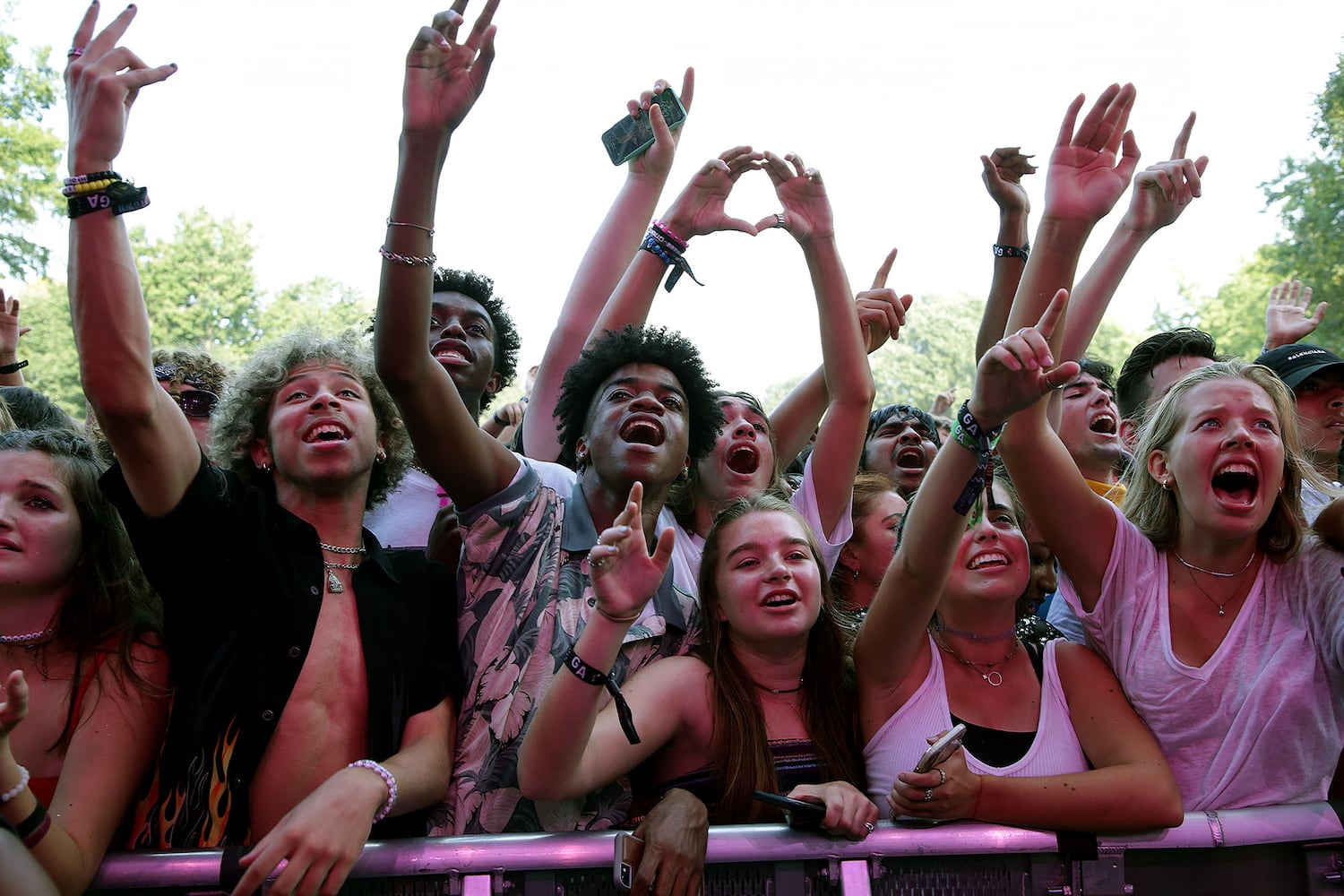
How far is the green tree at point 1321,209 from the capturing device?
20.4 m

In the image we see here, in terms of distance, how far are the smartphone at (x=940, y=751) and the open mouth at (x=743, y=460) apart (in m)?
1.80

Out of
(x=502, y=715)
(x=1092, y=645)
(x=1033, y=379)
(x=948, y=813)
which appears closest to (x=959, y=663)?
(x=1092, y=645)

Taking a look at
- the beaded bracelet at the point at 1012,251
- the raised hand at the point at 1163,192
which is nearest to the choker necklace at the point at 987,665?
the beaded bracelet at the point at 1012,251

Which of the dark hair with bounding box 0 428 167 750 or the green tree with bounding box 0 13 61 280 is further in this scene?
the green tree with bounding box 0 13 61 280

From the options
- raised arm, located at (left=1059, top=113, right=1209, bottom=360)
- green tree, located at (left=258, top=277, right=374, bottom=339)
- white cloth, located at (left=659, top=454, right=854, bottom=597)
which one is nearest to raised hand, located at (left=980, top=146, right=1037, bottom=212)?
raised arm, located at (left=1059, top=113, right=1209, bottom=360)

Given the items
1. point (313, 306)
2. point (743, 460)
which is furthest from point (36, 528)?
point (313, 306)

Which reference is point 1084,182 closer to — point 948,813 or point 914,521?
point 914,521

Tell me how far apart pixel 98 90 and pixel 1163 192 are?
298cm

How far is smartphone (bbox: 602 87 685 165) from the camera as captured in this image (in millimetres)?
4148

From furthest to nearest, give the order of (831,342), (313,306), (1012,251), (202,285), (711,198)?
(313,306), (202,285), (711,198), (1012,251), (831,342)

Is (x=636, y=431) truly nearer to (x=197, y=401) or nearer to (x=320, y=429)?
(x=320, y=429)

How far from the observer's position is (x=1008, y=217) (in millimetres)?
3678

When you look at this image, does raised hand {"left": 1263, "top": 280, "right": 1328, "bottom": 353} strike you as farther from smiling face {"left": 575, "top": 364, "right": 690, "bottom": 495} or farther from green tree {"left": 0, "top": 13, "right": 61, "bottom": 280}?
green tree {"left": 0, "top": 13, "right": 61, "bottom": 280}

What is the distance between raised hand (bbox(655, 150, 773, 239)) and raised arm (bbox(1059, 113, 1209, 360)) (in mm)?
1122
